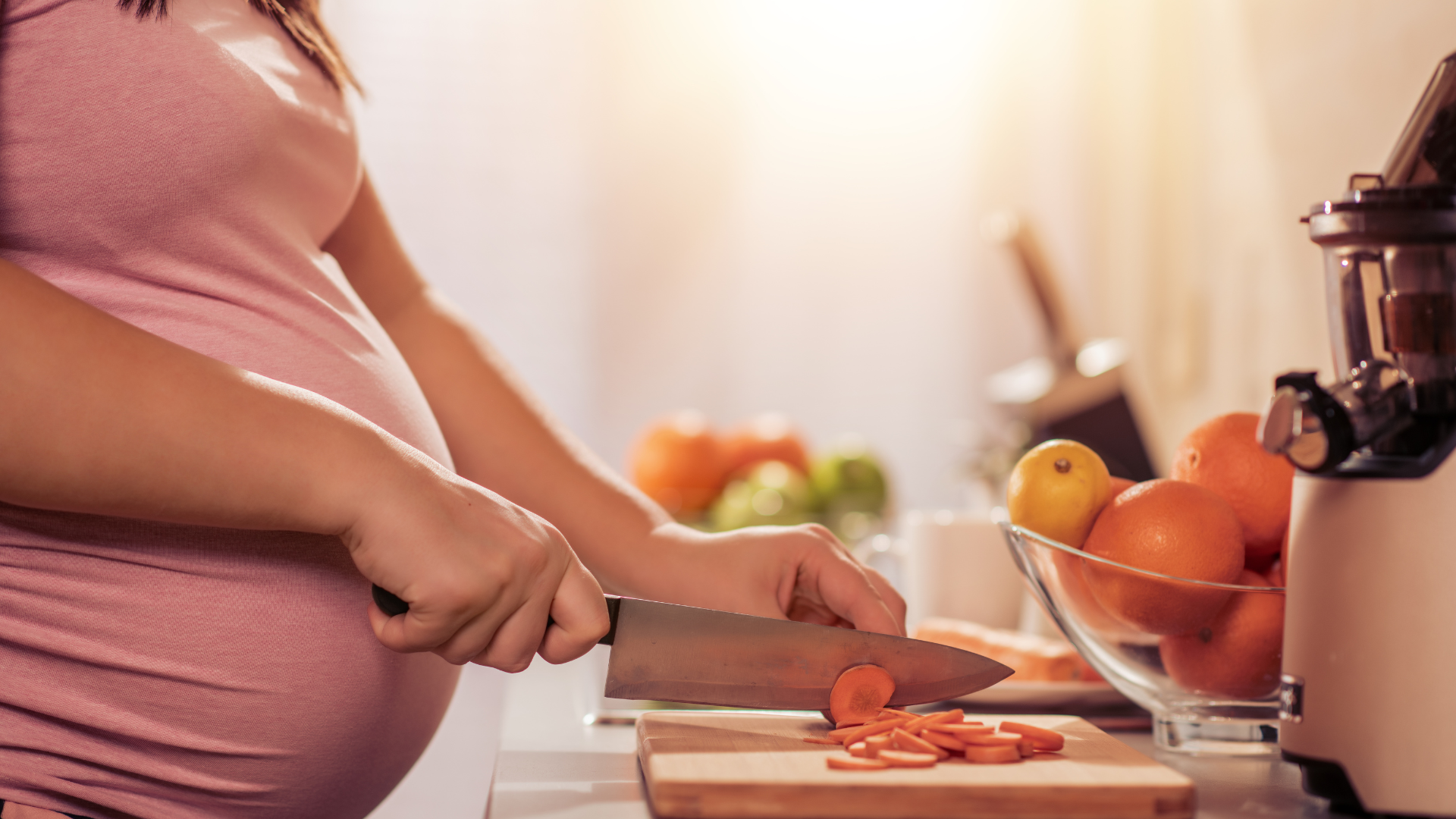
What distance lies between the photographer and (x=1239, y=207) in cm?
146

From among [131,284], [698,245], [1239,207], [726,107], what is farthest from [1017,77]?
[131,284]

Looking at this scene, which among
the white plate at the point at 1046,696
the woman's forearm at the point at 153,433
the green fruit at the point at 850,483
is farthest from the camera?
the green fruit at the point at 850,483

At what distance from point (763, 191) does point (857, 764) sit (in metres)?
2.12

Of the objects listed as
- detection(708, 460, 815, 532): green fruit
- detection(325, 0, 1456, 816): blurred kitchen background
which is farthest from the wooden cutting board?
detection(325, 0, 1456, 816): blurred kitchen background

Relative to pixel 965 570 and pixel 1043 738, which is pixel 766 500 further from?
pixel 1043 738

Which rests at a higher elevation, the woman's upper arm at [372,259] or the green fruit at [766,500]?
the woman's upper arm at [372,259]

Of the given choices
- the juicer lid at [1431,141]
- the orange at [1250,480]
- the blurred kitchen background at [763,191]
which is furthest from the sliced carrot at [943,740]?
the blurred kitchen background at [763,191]

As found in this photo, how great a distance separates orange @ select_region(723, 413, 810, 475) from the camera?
2025mm

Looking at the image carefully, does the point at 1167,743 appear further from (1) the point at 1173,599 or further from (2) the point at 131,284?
(2) the point at 131,284

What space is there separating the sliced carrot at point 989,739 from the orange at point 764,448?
1.49m

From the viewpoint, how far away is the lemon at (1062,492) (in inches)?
24.5

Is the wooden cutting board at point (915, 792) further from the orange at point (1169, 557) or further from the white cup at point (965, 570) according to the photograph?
the white cup at point (965, 570)

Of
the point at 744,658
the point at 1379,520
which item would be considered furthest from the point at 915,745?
the point at 1379,520

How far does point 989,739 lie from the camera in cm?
51
